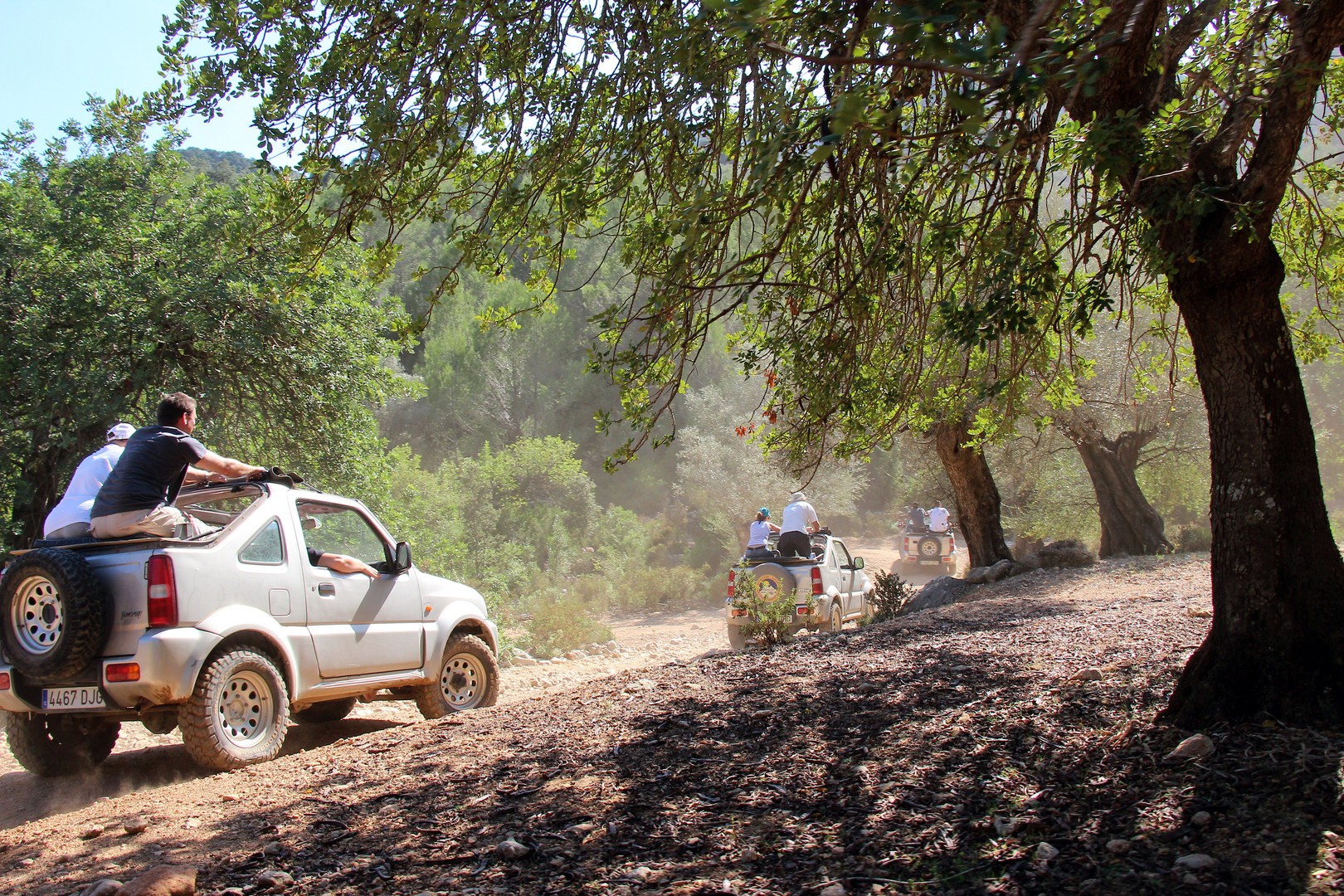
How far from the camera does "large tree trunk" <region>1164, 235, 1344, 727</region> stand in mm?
3645

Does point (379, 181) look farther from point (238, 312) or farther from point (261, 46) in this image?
point (238, 312)

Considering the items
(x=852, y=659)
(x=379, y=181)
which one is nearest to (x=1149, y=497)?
(x=852, y=659)

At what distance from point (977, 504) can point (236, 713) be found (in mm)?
11320

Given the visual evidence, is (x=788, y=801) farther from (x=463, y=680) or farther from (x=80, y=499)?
(x=80, y=499)

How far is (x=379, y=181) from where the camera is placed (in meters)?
5.38

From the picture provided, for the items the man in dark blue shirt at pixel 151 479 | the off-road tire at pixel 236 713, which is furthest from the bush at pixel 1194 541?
the man in dark blue shirt at pixel 151 479

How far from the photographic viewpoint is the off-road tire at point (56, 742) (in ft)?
18.6

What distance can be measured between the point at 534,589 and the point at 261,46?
62.7ft

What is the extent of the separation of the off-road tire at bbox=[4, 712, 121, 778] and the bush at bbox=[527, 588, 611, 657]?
907 centimetres

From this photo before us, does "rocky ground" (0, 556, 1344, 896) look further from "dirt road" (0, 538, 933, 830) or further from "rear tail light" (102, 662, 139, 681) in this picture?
"rear tail light" (102, 662, 139, 681)

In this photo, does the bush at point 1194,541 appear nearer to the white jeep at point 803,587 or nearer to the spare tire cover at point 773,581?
the white jeep at point 803,587

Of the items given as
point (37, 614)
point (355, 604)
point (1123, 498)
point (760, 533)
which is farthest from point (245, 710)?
point (1123, 498)

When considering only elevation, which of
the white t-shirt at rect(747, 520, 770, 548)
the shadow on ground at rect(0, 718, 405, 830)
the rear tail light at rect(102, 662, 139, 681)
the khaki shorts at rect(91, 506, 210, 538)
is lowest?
the shadow on ground at rect(0, 718, 405, 830)

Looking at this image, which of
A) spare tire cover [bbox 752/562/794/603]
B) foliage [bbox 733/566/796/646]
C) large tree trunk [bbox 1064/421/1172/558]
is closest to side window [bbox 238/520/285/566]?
foliage [bbox 733/566/796/646]
